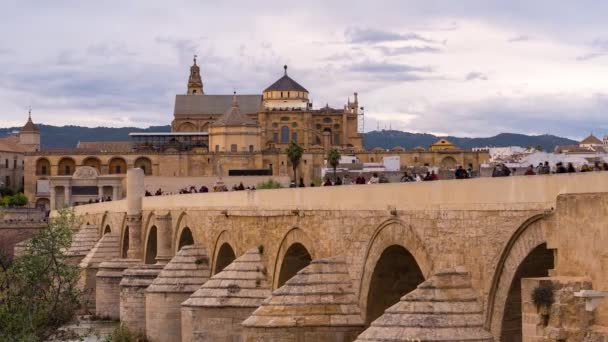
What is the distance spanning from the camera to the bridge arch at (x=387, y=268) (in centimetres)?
1652

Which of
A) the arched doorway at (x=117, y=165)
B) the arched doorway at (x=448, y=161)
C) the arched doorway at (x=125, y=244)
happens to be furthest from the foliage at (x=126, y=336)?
the arched doorway at (x=117, y=165)

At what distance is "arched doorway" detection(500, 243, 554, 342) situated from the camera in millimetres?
12641

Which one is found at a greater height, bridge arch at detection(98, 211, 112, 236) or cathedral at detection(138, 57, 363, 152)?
cathedral at detection(138, 57, 363, 152)

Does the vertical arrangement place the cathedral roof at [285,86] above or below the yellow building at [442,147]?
above

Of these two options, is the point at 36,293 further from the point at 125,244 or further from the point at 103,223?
the point at 103,223

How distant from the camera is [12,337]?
809 inches

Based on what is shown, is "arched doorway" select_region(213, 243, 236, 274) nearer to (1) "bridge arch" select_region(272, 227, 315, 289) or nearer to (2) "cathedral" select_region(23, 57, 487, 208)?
(1) "bridge arch" select_region(272, 227, 315, 289)

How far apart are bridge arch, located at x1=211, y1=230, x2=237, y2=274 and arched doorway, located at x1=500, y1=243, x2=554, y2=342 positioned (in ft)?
47.9

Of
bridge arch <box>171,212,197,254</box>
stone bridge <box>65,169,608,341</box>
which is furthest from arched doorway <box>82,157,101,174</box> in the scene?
stone bridge <box>65,169,608,341</box>

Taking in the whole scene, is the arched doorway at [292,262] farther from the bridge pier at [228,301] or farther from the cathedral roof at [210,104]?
the cathedral roof at [210,104]

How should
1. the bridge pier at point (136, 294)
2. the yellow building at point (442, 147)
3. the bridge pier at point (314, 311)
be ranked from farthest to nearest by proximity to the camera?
the yellow building at point (442, 147), the bridge pier at point (136, 294), the bridge pier at point (314, 311)

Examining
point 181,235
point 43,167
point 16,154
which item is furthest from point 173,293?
point 16,154

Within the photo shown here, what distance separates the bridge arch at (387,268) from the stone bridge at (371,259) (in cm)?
2

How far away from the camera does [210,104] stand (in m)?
127
